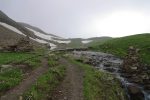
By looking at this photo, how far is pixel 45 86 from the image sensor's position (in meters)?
32.5

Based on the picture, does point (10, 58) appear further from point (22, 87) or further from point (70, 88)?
point (22, 87)

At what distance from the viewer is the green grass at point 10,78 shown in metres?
30.5

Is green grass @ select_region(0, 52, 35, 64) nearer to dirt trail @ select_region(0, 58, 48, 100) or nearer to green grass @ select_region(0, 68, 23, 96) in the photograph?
green grass @ select_region(0, 68, 23, 96)

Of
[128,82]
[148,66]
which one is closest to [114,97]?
[128,82]

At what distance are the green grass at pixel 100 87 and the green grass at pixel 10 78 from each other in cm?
861

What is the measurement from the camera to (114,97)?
37188 millimetres

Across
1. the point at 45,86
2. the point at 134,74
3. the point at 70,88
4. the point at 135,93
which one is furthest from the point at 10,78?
the point at 134,74

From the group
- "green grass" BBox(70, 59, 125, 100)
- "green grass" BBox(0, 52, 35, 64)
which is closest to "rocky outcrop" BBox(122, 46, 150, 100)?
"green grass" BBox(70, 59, 125, 100)

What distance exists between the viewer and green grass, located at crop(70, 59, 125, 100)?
33888mm

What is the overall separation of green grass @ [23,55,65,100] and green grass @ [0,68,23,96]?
2599 mm

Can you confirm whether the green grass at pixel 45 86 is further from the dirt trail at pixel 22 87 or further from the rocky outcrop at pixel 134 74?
the rocky outcrop at pixel 134 74

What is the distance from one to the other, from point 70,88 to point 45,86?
3.57 m

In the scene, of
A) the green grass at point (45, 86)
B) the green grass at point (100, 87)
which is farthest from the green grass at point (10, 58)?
the green grass at point (100, 87)

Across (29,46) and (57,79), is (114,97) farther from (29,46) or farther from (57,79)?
(29,46)
